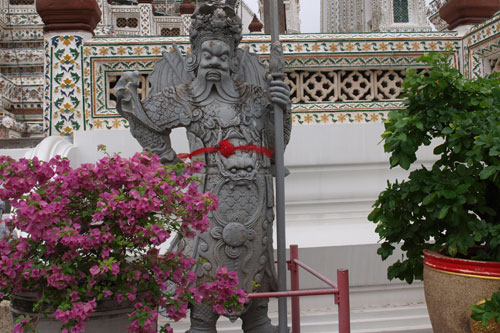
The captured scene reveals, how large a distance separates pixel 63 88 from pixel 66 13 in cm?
66

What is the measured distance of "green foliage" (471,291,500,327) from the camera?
7.48ft

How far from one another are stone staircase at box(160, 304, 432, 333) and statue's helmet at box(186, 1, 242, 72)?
1.93 metres

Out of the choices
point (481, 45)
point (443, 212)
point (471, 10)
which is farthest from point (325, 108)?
point (443, 212)

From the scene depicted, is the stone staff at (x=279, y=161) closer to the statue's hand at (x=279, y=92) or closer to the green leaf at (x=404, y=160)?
the statue's hand at (x=279, y=92)

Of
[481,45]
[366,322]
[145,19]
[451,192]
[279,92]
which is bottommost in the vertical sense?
[366,322]

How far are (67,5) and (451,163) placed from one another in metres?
3.50

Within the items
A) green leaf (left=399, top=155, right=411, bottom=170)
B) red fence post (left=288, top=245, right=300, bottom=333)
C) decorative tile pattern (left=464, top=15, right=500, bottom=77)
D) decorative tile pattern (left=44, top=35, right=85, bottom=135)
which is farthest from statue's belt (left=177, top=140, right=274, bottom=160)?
decorative tile pattern (left=464, top=15, right=500, bottom=77)

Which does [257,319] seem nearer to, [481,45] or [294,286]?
[294,286]

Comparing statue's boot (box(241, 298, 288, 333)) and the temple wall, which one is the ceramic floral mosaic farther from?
statue's boot (box(241, 298, 288, 333))

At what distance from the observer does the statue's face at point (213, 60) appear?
303 centimetres

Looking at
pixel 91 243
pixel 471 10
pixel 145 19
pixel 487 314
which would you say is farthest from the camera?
pixel 145 19

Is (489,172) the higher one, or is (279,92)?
(279,92)

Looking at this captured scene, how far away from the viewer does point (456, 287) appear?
2494 mm

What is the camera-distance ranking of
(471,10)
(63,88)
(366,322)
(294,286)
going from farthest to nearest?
(471,10) < (63,88) < (366,322) < (294,286)
